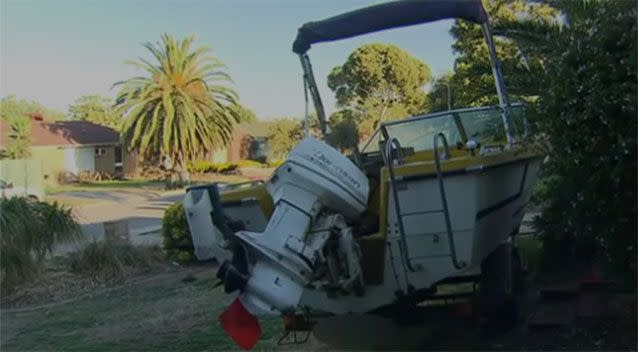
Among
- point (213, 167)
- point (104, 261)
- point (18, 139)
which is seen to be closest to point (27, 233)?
point (104, 261)

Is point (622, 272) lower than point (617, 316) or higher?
higher

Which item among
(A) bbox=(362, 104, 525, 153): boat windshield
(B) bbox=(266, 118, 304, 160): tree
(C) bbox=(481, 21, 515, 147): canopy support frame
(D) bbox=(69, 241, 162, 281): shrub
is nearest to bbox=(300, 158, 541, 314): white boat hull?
(C) bbox=(481, 21, 515, 147): canopy support frame

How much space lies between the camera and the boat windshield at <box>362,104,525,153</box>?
273 inches

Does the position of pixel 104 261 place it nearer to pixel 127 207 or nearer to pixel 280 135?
pixel 127 207

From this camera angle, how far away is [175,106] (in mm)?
34000

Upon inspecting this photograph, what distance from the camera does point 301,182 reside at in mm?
4461

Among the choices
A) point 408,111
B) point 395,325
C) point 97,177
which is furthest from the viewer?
point 97,177

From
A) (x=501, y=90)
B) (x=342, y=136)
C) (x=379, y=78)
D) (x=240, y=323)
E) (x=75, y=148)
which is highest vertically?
(x=379, y=78)

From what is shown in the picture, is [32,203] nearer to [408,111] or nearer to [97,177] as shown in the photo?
[408,111]

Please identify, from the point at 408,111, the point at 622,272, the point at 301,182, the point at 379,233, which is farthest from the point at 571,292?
the point at 408,111

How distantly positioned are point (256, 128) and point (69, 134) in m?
14.8

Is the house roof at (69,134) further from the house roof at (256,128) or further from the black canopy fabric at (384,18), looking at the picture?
the black canopy fabric at (384,18)

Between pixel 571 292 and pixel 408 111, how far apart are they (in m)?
36.2

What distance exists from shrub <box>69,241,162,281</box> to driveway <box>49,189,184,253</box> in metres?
4.57
